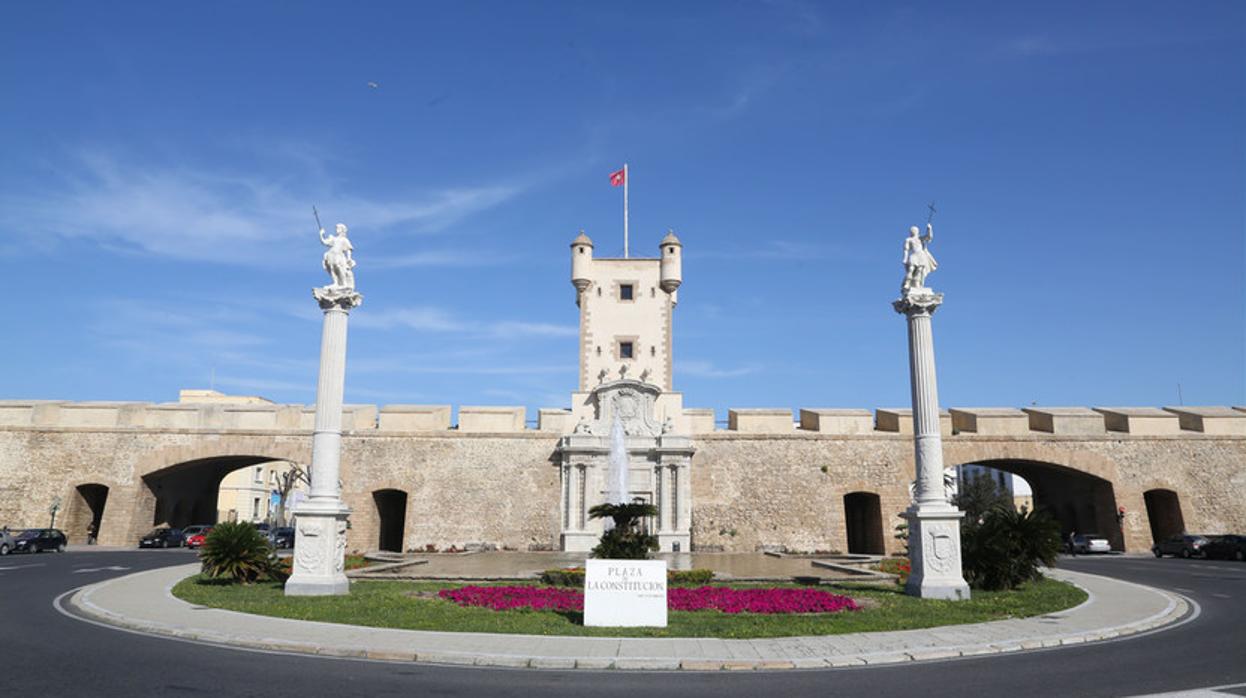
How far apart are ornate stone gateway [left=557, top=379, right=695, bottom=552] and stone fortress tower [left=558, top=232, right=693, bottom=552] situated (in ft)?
0.15

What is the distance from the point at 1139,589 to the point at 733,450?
65.6 ft

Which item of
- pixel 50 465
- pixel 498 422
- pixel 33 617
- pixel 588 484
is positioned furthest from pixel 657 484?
pixel 50 465

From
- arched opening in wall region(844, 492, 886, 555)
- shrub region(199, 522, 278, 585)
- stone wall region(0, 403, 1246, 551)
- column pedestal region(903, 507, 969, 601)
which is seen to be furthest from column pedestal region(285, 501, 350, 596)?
arched opening in wall region(844, 492, 886, 555)

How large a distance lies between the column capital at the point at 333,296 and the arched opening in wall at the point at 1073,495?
3033 centimetres

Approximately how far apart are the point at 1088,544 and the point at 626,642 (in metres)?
33.4

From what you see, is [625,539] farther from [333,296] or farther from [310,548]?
[333,296]

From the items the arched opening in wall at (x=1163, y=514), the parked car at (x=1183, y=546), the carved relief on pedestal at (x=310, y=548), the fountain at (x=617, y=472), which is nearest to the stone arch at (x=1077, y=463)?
the arched opening in wall at (x=1163, y=514)

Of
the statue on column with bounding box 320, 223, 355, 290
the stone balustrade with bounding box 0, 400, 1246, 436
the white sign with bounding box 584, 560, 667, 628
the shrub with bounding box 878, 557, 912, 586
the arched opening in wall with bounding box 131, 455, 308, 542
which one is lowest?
the shrub with bounding box 878, 557, 912, 586

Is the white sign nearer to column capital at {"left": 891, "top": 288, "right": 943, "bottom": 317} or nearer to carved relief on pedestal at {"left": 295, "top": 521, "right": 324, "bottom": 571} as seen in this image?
carved relief on pedestal at {"left": 295, "top": 521, "right": 324, "bottom": 571}

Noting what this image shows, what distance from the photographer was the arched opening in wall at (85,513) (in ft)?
116

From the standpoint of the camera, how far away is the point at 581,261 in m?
40.3

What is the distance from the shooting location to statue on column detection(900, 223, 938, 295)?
17.4m

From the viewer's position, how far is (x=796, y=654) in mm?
9336

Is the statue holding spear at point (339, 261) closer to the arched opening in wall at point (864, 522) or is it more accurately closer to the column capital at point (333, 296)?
the column capital at point (333, 296)
